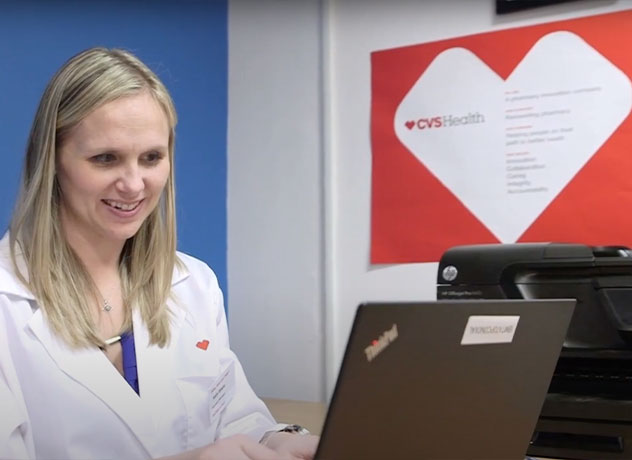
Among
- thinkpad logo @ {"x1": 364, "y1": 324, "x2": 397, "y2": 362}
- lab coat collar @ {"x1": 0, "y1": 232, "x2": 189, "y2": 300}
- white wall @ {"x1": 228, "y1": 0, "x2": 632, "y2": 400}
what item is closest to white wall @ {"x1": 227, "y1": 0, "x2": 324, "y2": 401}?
white wall @ {"x1": 228, "y1": 0, "x2": 632, "y2": 400}

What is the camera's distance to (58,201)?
1.26 m

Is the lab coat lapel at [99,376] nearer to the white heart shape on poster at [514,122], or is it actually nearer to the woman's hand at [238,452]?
the woman's hand at [238,452]

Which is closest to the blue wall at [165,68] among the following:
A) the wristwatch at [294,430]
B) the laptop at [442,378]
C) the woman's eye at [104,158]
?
the woman's eye at [104,158]

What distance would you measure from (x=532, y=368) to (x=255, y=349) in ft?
4.52

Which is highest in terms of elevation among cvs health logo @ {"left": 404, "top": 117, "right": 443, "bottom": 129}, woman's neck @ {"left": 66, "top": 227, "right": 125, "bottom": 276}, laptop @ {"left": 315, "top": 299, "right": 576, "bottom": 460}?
cvs health logo @ {"left": 404, "top": 117, "right": 443, "bottom": 129}

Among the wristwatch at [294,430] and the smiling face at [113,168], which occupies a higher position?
the smiling face at [113,168]

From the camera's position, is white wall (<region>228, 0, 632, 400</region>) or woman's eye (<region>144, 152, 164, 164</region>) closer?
woman's eye (<region>144, 152, 164, 164</region>)

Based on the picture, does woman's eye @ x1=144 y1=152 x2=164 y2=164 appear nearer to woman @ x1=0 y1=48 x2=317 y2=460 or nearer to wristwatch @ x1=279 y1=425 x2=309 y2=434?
woman @ x1=0 y1=48 x2=317 y2=460

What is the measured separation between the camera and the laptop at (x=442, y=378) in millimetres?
738

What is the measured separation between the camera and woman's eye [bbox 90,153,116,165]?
1.21 metres

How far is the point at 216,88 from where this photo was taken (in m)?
2.22

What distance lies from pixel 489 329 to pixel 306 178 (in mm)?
1377

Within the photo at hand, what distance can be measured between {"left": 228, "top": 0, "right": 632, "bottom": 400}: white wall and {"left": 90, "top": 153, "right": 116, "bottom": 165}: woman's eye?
0.95 m

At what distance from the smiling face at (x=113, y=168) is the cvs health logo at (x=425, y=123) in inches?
33.9
